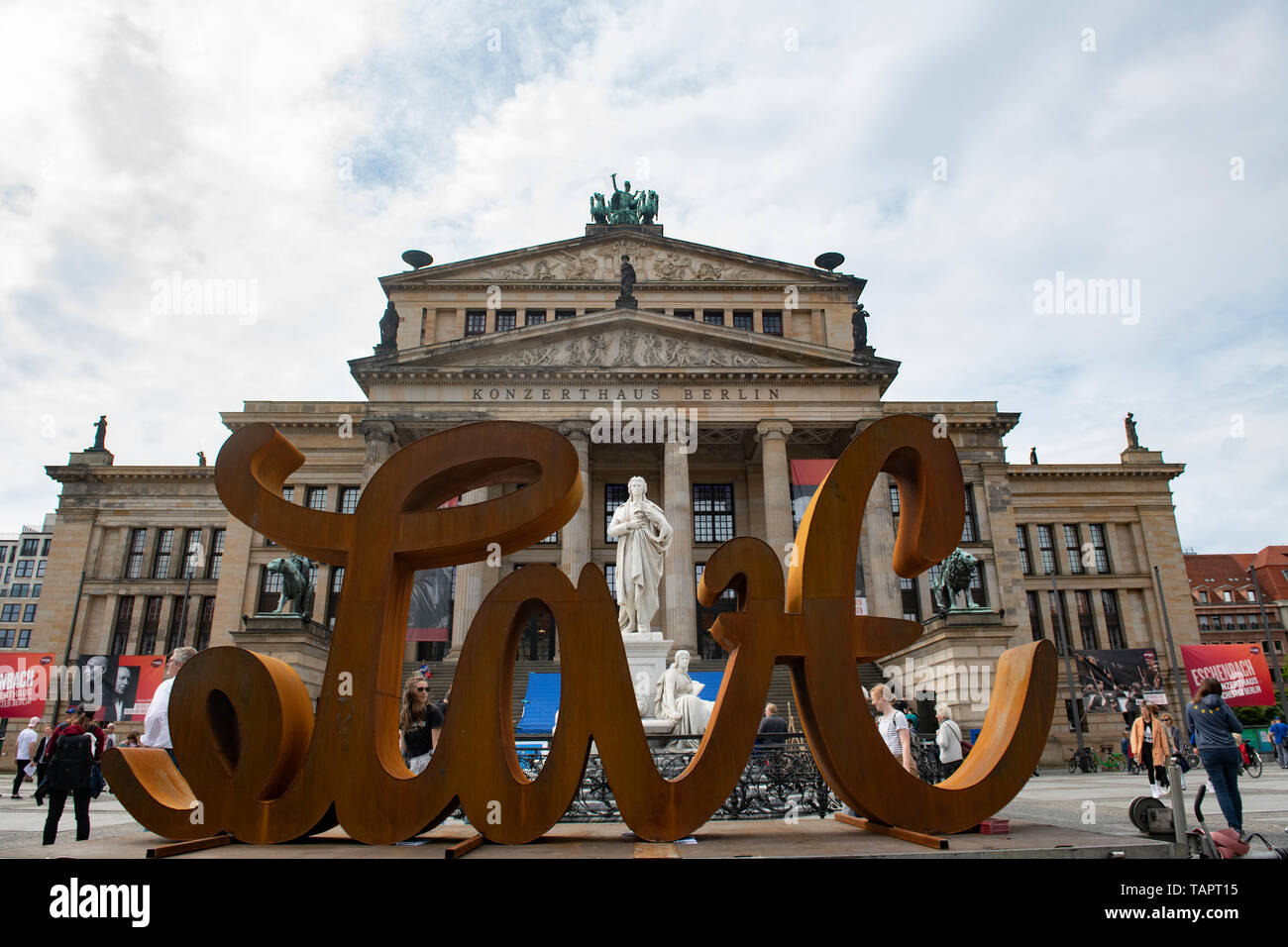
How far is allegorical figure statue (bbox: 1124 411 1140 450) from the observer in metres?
54.8

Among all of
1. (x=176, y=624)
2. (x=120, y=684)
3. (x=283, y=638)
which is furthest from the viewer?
(x=176, y=624)

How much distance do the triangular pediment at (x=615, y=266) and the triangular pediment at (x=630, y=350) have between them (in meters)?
7.81

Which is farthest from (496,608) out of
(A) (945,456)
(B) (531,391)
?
(B) (531,391)

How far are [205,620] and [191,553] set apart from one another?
13.5ft

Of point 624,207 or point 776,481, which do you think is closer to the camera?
point 776,481

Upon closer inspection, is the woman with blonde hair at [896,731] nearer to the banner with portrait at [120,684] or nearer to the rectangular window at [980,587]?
the rectangular window at [980,587]

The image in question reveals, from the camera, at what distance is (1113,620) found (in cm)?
5059

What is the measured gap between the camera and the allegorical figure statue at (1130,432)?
54.8 meters

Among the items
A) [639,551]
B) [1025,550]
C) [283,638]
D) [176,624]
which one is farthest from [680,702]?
[1025,550]

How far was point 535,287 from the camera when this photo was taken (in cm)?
4453

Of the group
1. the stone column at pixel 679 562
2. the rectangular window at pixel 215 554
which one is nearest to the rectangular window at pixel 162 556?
the rectangular window at pixel 215 554

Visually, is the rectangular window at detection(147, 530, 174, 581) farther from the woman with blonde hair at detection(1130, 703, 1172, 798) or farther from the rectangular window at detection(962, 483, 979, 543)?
the woman with blonde hair at detection(1130, 703, 1172, 798)

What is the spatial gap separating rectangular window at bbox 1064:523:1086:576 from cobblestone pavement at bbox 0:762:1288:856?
3212cm

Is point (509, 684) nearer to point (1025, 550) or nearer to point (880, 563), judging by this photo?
point (880, 563)
